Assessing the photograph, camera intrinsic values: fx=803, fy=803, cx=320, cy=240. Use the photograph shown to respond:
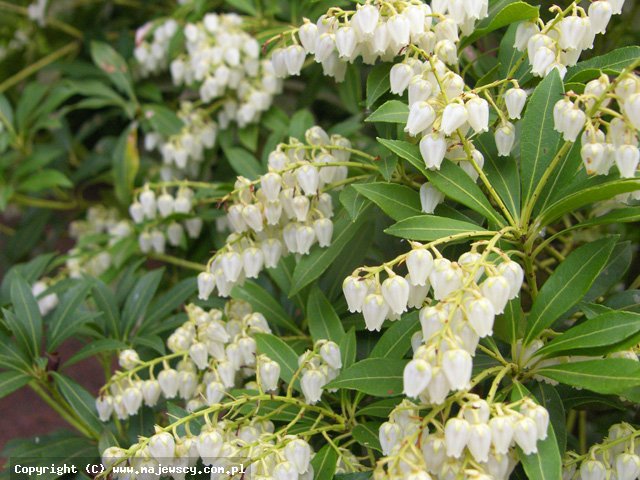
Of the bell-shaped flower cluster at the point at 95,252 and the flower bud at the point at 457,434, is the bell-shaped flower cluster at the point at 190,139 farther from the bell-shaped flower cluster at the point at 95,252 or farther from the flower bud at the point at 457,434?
the flower bud at the point at 457,434

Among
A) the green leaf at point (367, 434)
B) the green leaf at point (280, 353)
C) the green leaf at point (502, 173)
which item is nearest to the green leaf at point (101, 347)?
the green leaf at point (280, 353)

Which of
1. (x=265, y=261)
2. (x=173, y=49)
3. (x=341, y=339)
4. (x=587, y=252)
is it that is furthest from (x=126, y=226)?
(x=587, y=252)

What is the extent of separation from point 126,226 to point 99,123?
32.1 inches

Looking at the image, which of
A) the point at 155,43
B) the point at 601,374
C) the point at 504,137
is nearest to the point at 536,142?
the point at 504,137

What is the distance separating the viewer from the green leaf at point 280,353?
6.36 feet

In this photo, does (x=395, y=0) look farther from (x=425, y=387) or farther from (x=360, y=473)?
(x=360, y=473)

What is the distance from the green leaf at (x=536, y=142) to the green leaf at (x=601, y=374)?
386 millimetres

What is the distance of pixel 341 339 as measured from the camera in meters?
1.94

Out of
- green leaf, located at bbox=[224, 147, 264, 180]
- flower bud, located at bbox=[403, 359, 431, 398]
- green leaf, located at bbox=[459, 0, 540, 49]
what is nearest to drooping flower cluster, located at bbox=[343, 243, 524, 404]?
flower bud, located at bbox=[403, 359, 431, 398]

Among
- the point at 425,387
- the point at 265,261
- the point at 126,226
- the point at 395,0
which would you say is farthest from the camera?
the point at 126,226

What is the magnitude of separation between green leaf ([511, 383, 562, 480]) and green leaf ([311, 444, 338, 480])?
1.43 ft

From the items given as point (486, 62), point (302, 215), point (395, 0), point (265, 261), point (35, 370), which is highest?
point (395, 0)

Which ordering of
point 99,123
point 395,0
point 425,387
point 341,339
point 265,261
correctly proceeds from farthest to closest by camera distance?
1. point 99,123
2. point 265,261
3. point 341,339
4. point 395,0
5. point 425,387

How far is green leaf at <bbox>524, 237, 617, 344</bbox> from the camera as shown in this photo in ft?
5.52
